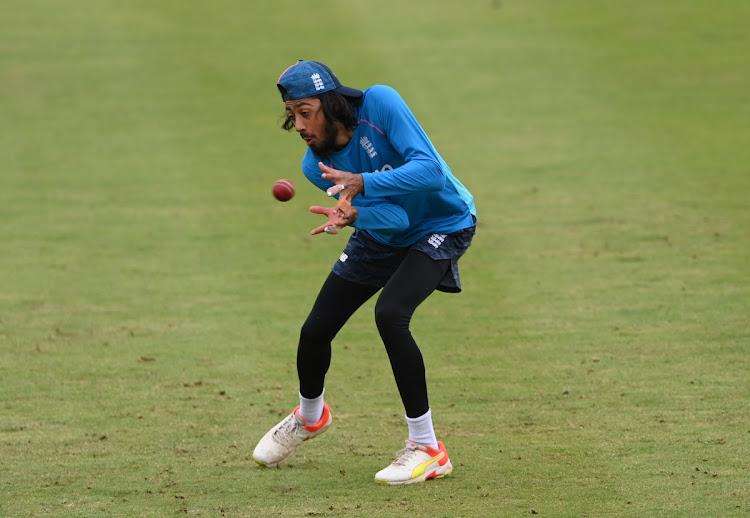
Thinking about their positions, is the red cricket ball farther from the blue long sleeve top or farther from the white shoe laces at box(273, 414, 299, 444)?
the white shoe laces at box(273, 414, 299, 444)

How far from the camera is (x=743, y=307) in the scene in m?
9.12

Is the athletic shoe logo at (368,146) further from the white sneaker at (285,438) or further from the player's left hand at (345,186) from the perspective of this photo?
the white sneaker at (285,438)

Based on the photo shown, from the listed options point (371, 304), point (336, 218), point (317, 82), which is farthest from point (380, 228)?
point (371, 304)

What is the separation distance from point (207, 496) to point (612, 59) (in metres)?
12.8

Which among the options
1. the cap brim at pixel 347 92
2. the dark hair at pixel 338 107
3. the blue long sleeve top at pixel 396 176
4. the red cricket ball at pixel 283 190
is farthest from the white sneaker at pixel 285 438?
the cap brim at pixel 347 92

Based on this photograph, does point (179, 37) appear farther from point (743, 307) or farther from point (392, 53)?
point (743, 307)

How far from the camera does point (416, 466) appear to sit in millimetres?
6105

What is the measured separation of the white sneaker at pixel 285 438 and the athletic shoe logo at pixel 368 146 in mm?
1565

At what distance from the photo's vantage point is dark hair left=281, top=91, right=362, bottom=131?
19.3 ft

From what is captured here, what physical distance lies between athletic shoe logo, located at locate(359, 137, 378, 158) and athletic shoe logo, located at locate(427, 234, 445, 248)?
56cm

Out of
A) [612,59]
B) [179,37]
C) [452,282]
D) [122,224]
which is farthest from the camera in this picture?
[179,37]

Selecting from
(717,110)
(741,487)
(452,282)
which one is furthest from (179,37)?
(741,487)

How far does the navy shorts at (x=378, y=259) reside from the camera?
20.6 ft

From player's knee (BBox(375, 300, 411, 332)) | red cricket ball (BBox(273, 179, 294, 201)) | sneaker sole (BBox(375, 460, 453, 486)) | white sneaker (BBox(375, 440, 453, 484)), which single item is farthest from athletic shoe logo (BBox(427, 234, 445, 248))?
sneaker sole (BBox(375, 460, 453, 486))
